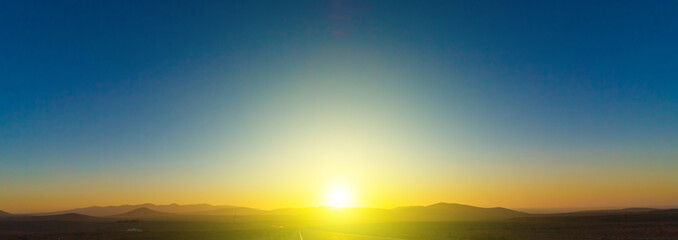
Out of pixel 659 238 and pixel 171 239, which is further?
pixel 171 239

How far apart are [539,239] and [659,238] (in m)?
9.77

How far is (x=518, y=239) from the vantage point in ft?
153

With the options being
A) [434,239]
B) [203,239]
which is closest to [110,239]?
[203,239]

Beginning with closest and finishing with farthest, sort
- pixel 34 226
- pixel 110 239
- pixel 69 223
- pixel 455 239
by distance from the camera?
1. pixel 455 239
2. pixel 110 239
3. pixel 34 226
4. pixel 69 223

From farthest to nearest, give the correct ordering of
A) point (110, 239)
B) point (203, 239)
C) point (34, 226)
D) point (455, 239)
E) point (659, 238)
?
point (34, 226) → point (110, 239) → point (203, 239) → point (455, 239) → point (659, 238)

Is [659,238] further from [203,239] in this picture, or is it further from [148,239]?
[148,239]

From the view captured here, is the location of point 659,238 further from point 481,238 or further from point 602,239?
point 481,238

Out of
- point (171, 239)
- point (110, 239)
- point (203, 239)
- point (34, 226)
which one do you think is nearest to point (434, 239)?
point (203, 239)

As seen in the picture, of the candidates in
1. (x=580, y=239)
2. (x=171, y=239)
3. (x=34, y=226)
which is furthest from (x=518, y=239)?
(x=34, y=226)

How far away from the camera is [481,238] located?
43031 mm

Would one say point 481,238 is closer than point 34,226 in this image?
Yes

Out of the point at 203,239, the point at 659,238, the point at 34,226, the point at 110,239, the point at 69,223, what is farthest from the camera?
the point at 69,223

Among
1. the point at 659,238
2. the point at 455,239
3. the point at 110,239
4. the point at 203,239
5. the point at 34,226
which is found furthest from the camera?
the point at 34,226

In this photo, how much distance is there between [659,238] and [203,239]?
5091 centimetres
